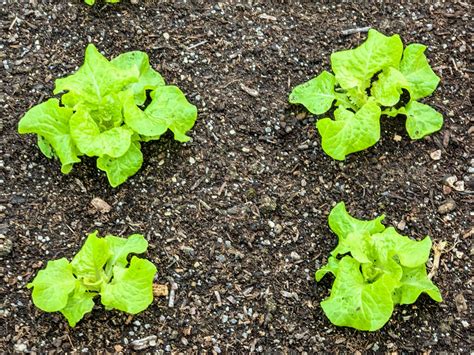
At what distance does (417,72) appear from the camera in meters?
3.29

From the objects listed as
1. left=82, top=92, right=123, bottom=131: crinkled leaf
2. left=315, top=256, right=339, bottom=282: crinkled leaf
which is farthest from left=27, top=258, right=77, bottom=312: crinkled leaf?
left=315, top=256, right=339, bottom=282: crinkled leaf

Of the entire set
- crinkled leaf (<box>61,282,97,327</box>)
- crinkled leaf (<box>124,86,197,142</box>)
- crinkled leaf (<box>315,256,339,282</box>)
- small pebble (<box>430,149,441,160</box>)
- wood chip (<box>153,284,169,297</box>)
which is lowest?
wood chip (<box>153,284,169,297</box>)

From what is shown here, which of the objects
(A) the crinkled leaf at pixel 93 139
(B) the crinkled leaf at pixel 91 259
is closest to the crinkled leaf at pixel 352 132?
(A) the crinkled leaf at pixel 93 139

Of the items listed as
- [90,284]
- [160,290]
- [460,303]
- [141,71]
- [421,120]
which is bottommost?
[460,303]

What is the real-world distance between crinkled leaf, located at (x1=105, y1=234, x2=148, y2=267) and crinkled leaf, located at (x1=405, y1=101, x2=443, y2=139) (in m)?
1.39

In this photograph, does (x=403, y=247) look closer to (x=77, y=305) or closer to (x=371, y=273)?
(x=371, y=273)

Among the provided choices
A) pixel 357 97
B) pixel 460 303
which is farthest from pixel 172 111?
pixel 460 303

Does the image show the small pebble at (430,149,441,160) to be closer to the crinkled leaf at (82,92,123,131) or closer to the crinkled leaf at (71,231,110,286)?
the crinkled leaf at (82,92,123,131)

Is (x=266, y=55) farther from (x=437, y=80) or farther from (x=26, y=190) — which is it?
(x=26, y=190)

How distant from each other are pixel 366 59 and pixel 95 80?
1274 millimetres

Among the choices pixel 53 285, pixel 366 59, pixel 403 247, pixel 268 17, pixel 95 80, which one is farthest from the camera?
pixel 268 17

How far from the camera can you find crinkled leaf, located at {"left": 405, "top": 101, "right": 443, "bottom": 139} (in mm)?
3242

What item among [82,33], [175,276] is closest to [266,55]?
[82,33]

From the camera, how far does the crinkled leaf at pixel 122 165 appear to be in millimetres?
3012
